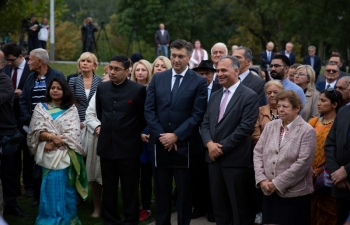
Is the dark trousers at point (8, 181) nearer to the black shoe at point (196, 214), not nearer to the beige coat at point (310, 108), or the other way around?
the black shoe at point (196, 214)

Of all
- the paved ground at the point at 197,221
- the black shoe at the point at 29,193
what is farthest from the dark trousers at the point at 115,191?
the black shoe at the point at 29,193

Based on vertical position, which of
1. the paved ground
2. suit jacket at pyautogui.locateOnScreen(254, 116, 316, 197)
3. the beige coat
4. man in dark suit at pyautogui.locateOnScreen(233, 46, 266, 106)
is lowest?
the paved ground

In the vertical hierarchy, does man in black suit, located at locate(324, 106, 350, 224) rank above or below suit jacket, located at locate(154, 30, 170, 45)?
below

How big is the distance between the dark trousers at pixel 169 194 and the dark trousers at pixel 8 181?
215 centimetres

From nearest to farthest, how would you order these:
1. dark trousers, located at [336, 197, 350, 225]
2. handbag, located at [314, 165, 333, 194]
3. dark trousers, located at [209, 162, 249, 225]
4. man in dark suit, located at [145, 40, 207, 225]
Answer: dark trousers, located at [336, 197, 350, 225], handbag, located at [314, 165, 333, 194], dark trousers, located at [209, 162, 249, 225], man in dark suit, located at [145, 40, 207, 225]

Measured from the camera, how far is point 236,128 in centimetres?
686

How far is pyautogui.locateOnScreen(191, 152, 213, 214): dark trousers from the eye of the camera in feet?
27.2

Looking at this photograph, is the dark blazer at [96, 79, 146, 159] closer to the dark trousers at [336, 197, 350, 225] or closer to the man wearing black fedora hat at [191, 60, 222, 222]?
the man wearing black fedora hat at [191, 60, 222, 222]

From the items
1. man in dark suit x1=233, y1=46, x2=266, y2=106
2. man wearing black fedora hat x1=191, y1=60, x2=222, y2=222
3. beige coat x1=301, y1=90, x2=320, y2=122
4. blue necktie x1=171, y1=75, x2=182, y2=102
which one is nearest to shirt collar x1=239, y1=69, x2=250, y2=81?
man in dark suit x1=233, y1=46, x2=266, y2=106

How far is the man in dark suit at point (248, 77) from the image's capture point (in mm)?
8031

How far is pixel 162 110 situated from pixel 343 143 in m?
2.14

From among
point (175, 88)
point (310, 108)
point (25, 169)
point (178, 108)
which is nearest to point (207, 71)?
point (175, 88)

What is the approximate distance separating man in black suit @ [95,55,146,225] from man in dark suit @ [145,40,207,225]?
1.12 ft

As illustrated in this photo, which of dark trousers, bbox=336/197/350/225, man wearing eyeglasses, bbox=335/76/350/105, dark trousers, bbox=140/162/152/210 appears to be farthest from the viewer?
dark trousers, bbox=140/162/152/210
